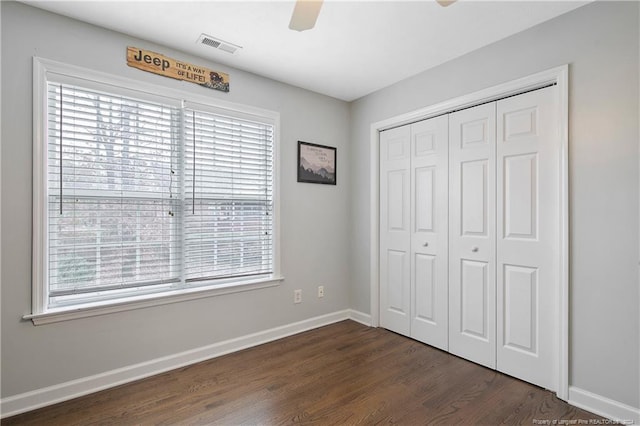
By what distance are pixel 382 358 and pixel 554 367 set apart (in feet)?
3.86

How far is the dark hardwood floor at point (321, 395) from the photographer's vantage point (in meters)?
1.87

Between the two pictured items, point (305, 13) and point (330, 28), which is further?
point (330, 28)

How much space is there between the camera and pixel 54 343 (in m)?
2.03

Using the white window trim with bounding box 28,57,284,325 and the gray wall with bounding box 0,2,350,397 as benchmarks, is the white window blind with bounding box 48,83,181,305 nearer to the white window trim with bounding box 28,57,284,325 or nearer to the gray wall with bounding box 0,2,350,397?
the white window trim with bounding box 28,57,284,325

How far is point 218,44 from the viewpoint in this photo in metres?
2.40

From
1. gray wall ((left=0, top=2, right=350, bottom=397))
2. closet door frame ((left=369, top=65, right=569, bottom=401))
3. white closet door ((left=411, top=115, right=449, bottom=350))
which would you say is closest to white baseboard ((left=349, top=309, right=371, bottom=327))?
gray wall ((left=0, top=2, right=350, bottom=397))

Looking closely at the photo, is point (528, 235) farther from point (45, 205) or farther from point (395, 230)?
point (45, 205)

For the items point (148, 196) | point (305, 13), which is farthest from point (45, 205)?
point (305, 13)

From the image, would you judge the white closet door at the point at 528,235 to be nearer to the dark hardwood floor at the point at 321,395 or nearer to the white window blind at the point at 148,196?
the dark hardwood floor at the point at 321,395

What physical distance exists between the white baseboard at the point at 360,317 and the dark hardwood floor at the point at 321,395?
26.5 inches

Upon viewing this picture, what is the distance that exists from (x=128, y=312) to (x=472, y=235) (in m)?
2.68

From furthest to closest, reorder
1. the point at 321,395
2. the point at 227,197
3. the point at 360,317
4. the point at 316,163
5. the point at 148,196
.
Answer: the point at 360,317 → the point at 316,163 → the point at 227,197 → the point at 148,196 → the point at 321,395

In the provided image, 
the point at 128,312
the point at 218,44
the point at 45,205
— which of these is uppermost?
the point at 218,44

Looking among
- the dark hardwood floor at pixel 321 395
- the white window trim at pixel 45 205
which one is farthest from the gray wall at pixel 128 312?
the dark hardwood floor at pixel 321 395
